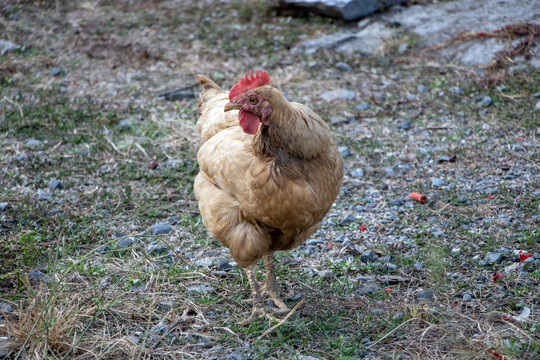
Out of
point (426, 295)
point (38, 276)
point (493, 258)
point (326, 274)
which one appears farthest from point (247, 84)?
point (493, 258)

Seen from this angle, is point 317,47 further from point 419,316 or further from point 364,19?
point 419,316

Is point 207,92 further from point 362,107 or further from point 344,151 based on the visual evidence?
point 362,107

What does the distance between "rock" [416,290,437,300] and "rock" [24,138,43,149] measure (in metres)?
4.78

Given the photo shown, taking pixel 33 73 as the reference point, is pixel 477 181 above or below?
below

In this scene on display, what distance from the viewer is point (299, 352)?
351cm

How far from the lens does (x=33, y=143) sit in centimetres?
625

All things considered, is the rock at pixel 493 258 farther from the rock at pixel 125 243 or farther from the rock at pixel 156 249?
the rock at pixel 125 243

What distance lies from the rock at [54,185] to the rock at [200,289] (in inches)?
88.9

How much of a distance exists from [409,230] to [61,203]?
3500mm

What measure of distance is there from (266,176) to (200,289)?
1314 millimetres

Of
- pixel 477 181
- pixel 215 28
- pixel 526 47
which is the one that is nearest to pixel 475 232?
pixel 477 181

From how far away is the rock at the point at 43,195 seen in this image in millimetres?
5277

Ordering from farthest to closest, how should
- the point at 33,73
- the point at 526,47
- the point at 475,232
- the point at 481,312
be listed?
the point at 33,73
the point at 526,47
the point at 475,232
the point at 481,312

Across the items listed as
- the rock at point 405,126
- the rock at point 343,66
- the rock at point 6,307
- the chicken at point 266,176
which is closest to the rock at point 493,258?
the chicken at point 266,176
